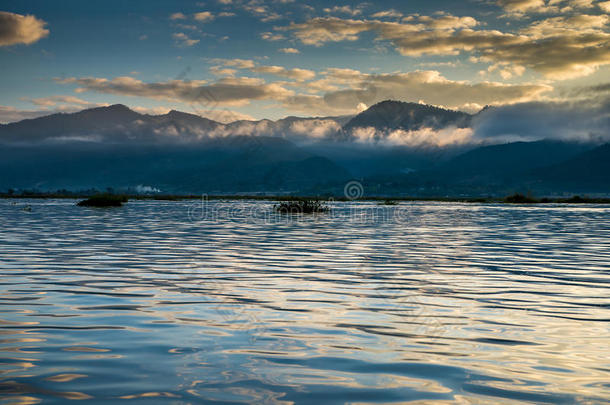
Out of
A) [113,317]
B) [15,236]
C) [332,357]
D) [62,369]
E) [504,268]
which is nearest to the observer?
[62,369]

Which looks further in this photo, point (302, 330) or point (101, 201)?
point (101, 201)

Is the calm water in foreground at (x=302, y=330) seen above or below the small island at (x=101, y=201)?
below

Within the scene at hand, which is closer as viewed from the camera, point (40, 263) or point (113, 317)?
point (113, 317)

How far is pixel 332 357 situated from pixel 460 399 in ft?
9.59

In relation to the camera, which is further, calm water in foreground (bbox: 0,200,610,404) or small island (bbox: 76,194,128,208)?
small island (bbox: 76,194,128,208)

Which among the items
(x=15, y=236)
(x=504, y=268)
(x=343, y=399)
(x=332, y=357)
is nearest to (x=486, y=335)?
(x=332, y=357)

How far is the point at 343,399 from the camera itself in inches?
352

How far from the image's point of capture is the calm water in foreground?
942 cm

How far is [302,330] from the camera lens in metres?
13.6

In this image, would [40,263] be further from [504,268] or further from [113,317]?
[504,268]

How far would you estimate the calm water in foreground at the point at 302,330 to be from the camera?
30.9ft

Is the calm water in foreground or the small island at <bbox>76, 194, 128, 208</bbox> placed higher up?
the small island at <bbox>76, 194, 128, 208</bbox>

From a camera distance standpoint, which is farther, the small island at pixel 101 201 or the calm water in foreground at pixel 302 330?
the small island at pixel 101 201

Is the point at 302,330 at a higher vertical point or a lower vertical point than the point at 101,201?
lower
